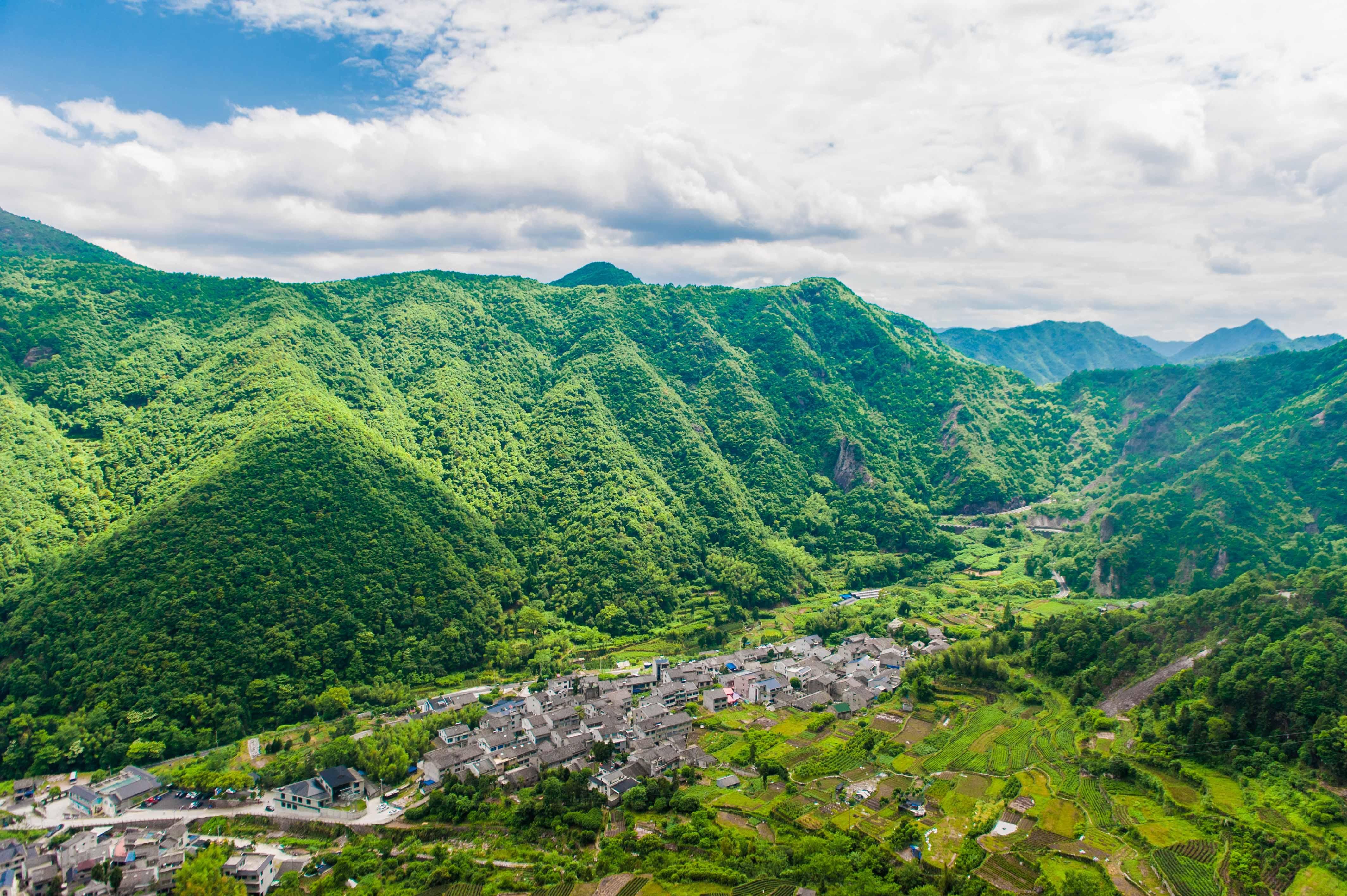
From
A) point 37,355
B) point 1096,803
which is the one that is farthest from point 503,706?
point 37,355

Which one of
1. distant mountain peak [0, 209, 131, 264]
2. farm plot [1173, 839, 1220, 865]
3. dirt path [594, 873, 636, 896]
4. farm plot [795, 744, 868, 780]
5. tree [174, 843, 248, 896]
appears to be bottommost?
tree [174, 843, 248, 896]

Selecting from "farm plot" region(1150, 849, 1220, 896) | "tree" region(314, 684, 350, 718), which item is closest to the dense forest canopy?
"tree" region(314, 684, 350, 718)

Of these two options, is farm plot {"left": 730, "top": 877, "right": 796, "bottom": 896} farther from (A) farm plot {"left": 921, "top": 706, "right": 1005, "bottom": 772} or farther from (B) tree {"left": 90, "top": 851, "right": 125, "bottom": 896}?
(B) tree {"left": 90, "top": 851, "right": 125, "bottom": 896}

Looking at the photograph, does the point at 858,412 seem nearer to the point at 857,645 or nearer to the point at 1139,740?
the point at 857,645

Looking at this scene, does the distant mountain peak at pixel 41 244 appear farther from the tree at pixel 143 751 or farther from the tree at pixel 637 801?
the tree at pixel 637 801

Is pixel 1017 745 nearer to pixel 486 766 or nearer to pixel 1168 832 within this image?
pixel 1168 832
